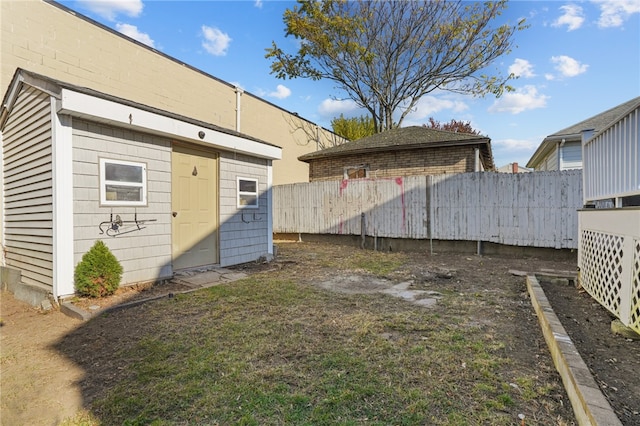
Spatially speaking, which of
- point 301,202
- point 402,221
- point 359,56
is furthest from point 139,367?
point 359,56

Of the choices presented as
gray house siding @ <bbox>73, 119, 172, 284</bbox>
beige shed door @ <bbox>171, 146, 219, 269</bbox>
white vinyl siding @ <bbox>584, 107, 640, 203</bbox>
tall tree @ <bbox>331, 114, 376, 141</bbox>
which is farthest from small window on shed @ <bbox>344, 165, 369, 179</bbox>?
tall tree @ <bbox>331, 114, 376, 141</bbox>

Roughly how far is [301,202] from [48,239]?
732 cm

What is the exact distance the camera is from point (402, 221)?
909 centimetres

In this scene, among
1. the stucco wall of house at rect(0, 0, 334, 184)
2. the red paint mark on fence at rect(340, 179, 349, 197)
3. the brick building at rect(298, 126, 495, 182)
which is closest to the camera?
the stucco wall of house at rect(0, 0, 334, 184)

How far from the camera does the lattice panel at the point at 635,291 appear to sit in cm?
288

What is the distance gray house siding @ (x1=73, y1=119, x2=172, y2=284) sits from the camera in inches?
170

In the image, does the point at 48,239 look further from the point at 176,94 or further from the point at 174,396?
the point at 176,94

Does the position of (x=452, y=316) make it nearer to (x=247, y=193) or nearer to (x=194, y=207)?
(x=194, y=207)

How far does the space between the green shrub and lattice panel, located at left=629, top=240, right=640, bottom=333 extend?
236 inches

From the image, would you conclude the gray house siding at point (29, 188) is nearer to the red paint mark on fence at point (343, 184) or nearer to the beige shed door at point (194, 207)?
the beige shed door at point (194, 207)

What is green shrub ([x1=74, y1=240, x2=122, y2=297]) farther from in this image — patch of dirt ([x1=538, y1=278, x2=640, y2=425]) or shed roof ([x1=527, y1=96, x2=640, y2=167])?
shed roof ([x1=527, y1=96, x2=640, y2=167])

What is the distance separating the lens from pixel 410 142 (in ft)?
40.3

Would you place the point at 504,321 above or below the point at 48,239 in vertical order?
below

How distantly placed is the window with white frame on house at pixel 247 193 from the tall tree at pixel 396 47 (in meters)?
13.7
